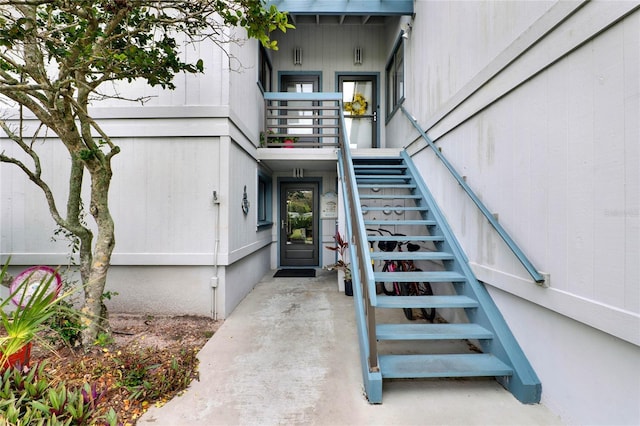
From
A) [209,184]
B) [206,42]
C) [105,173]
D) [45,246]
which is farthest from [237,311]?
[206,42]

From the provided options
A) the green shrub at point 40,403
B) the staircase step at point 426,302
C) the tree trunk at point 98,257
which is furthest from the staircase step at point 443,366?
the tree trunk at point 98,257

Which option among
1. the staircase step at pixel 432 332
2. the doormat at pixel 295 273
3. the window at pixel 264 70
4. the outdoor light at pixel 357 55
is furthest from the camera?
the outdoor light at pixel 357 55

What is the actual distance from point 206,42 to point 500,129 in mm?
3434

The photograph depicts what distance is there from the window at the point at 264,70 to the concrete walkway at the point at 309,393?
447 centimetres

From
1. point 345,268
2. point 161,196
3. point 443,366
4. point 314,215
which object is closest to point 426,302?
point 443,366

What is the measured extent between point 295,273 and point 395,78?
4.63 m

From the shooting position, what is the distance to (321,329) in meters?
3.20

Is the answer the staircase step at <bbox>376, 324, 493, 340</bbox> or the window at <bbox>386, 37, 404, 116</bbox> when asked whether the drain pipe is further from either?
the window at <bbox>386, 37, 404, 116</bbox>

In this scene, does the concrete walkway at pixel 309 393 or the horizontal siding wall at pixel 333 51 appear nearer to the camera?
the concrete walkway at pixel 309 393

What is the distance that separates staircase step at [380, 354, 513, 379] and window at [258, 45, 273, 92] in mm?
4930

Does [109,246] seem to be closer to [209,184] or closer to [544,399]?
[209,184]

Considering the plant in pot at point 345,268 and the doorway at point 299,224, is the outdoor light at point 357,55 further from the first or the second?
the plant in pot at point 345,268

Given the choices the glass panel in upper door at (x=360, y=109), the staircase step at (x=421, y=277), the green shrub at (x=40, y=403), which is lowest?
the green shrub at (x=40, y=403)

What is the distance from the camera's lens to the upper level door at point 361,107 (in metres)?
6.88
